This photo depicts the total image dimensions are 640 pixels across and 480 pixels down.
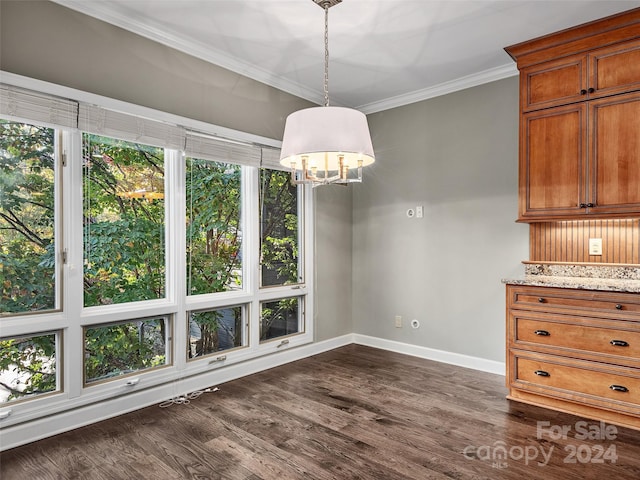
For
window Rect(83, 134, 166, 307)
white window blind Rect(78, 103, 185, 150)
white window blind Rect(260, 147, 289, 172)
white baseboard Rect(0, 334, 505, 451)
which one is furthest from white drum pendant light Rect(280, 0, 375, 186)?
white baseboard Rect(0, 334, 505, 451)

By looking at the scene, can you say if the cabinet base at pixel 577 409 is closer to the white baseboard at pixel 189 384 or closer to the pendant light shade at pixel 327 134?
the white baseboard at pixel 189 384

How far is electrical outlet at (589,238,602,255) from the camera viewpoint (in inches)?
127

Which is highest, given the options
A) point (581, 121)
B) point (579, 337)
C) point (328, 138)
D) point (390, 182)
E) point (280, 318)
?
point (581, 121)

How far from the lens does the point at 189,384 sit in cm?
329

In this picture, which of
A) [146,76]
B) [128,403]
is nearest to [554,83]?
[146,76]

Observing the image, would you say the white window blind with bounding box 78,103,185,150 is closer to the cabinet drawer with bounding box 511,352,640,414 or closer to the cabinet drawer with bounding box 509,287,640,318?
the cabinet drawer with bounding box 509,287,640,318

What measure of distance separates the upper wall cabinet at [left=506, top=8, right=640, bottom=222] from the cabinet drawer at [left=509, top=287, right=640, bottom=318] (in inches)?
22.4

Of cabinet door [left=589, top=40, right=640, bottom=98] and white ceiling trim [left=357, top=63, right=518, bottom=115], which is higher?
white ceiling trim [left=357, top=63, right=518, bottom=115]

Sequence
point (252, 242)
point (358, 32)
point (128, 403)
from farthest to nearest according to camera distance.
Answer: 1. point (252, 242)
2. point (358, 32)
3. point (128, 403)

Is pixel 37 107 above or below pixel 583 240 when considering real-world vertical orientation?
above

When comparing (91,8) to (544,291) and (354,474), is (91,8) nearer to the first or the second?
(354,474)

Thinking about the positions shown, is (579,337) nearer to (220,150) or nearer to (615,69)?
(615,69)

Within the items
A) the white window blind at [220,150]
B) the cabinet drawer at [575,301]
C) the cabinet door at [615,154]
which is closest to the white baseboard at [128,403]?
the white window blind at [220,150]

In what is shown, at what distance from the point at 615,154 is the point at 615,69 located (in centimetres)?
58
